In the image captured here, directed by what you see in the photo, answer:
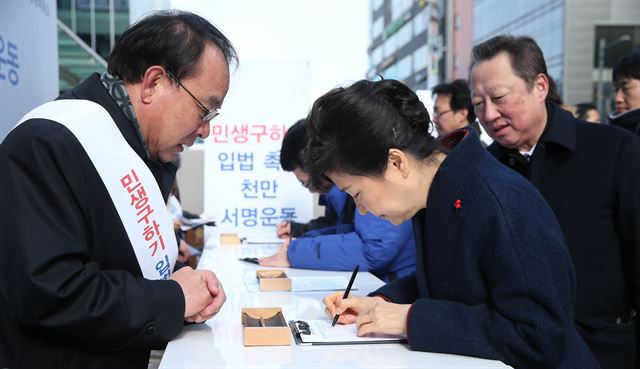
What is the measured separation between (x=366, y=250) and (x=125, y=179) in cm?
112

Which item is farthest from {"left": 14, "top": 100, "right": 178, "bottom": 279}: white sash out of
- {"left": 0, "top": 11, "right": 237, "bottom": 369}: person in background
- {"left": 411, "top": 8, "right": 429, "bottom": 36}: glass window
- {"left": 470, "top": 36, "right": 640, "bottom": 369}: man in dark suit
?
{"left": 411, "top": 8, "right": 429, "bottom": 36}: glass window

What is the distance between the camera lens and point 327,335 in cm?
131

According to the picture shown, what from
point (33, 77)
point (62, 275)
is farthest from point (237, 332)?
point (33, 77)

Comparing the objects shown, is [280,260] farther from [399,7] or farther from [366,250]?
[399,7]

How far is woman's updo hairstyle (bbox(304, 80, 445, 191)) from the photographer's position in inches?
47.3

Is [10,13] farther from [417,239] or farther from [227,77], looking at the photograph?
[417,239]

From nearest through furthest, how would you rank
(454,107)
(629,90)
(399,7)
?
1. (629,90)
2. (454,107)
3. (399,7)

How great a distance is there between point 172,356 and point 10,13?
1.28 meters

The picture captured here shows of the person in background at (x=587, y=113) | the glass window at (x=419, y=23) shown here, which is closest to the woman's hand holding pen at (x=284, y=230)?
the person in background at (x=587, y=113)

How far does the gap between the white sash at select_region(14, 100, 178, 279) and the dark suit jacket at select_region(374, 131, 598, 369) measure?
617 mm

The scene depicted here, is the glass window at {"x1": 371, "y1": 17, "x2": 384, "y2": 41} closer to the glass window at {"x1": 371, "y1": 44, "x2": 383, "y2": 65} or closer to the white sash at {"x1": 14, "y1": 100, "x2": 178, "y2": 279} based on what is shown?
the glass window at {"x1": 371, "y1": 44, "x2": 383, "y2": 65}

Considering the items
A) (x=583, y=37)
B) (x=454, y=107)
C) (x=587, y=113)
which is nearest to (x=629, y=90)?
(x=454, y=107)

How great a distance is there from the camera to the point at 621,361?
5.55 ft

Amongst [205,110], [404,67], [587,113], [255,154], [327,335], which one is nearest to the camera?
[327,335]
